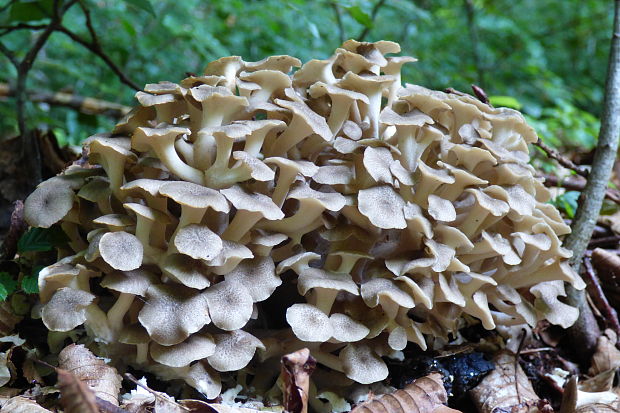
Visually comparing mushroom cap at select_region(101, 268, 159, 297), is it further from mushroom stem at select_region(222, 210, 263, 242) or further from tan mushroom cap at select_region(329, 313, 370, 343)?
tan mushroom cap at select_region(329, 313, 370, 343)

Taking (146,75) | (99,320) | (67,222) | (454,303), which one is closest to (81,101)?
(146,75)

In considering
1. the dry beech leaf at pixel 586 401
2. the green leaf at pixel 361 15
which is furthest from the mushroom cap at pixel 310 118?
the green leaf at pixel 361 15

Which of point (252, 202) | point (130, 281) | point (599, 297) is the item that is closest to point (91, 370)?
point (130, 281)

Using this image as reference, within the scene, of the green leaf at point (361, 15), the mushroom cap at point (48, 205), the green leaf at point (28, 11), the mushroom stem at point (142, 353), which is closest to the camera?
the mushroom stem at point (142, 353)

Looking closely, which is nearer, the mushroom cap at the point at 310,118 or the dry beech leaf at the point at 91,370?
the dry beech leaf at the point at 91,370

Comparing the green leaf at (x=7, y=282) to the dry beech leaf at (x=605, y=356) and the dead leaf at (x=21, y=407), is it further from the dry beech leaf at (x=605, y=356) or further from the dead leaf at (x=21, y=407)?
the dry beech leaf at (x=605, y=356)

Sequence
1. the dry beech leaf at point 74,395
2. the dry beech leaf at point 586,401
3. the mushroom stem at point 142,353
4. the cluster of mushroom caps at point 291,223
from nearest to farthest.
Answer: the dry beech leaf at point 74,395
the cluster of mushroom caps at point 291,223
the mushroom stem at point 142,353
the dry beech leaf at point 586,401
